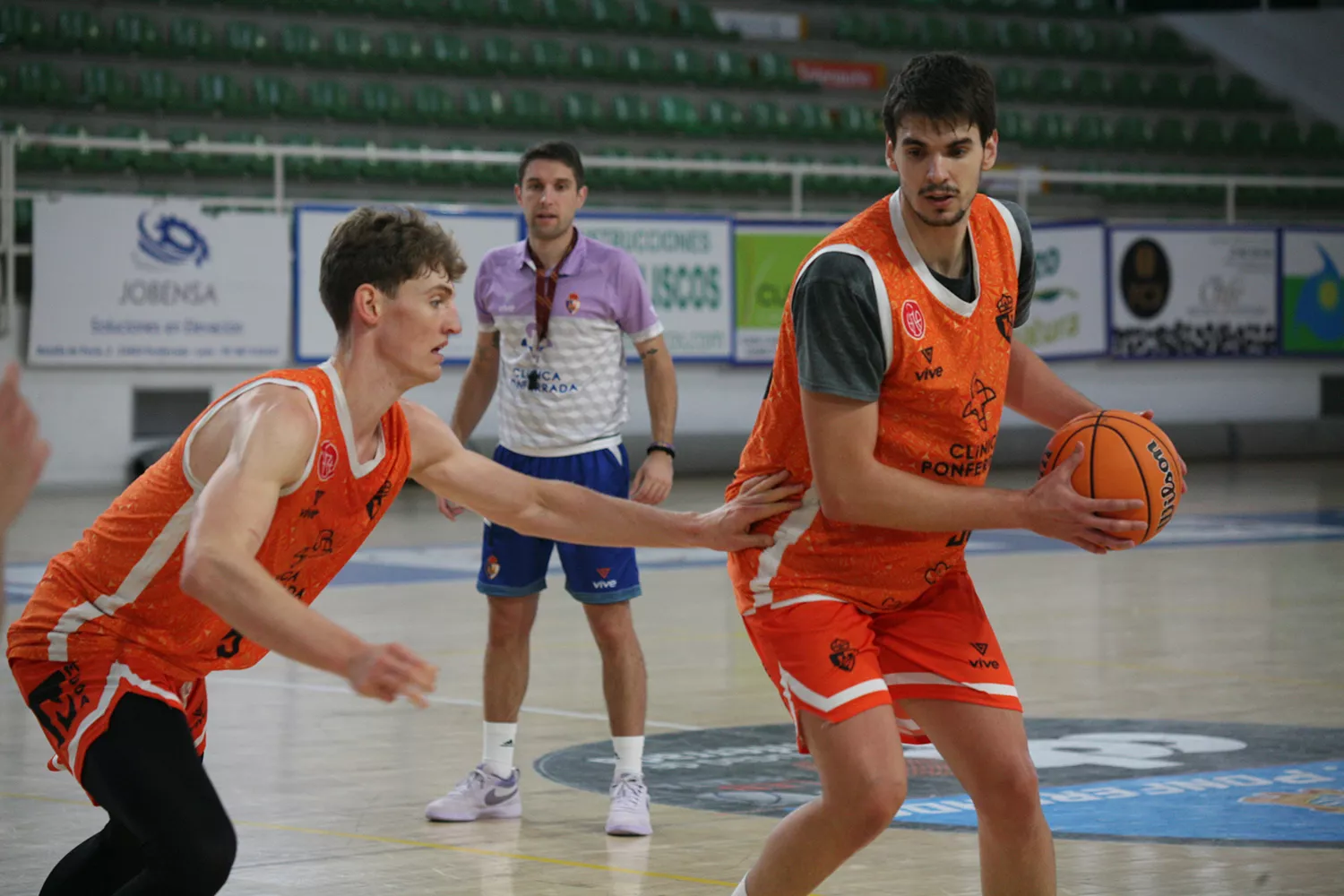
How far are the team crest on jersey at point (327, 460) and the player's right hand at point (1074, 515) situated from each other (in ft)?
4.47

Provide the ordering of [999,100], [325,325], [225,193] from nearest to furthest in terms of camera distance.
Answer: [325,325], [225,193], [999,100]

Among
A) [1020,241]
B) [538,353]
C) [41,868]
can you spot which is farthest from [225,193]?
[1020,241]

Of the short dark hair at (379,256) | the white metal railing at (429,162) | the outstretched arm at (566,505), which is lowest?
the outstretched arm at (566,505)

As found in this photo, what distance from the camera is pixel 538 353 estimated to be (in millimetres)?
6340

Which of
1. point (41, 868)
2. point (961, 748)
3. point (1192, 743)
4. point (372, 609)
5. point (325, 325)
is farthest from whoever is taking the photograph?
point (325, 325)

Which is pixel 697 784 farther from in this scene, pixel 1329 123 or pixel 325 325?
pixel 1329 123

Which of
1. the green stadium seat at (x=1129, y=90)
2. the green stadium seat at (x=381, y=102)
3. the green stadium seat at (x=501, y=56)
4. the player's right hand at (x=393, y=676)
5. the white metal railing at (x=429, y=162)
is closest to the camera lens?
the player's right hand at (x=393, y=676)

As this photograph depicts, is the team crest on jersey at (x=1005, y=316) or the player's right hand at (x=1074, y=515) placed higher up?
the team crest on jersey at (x=1005, y=316)

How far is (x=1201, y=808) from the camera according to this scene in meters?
5.79

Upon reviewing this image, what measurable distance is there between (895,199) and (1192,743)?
12.0ft

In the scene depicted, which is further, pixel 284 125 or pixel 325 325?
pixel 284 125

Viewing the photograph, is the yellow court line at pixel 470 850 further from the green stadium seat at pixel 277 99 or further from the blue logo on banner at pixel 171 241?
the green stadium seat at pixel 277 99

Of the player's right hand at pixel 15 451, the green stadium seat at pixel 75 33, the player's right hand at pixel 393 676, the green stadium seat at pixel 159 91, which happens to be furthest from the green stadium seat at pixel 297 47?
the player's right hand at pixel 15 451

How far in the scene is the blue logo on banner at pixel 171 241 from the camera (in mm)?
15805
